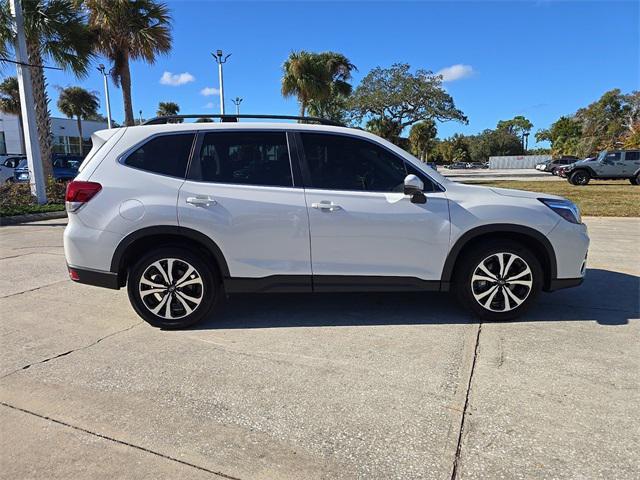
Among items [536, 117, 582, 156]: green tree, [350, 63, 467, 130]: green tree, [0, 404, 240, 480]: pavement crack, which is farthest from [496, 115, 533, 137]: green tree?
[0, 404, 240, 480]: pavement crack

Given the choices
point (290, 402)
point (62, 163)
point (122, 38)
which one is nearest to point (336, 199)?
point (290, 402)

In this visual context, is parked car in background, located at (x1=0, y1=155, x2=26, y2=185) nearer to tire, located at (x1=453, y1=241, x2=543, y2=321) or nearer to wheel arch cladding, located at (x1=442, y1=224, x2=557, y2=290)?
wheel arch cladding, located at (x1=442, y1=224, x2=557, y2=290)

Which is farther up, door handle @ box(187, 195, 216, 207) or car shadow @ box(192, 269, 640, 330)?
door handle @ box(187, 195, 216, 207)

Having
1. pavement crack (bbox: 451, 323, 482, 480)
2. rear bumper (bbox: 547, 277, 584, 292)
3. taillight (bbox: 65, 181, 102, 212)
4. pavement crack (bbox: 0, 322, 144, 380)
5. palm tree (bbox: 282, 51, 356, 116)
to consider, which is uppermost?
palm tree (bbox: 282, 51, 356, 116)

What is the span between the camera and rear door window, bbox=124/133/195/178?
4051 mm

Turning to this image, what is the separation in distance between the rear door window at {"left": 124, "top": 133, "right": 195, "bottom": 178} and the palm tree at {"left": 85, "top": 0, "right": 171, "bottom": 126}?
15.7 m

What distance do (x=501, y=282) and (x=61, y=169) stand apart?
20170mm

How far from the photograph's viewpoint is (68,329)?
420 cm

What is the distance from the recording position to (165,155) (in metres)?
4.09

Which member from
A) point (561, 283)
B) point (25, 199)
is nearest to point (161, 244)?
point (561, 283)

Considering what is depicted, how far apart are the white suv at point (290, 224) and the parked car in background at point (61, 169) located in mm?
16550

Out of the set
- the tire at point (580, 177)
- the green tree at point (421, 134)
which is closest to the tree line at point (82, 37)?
the tire at point (580, 177)

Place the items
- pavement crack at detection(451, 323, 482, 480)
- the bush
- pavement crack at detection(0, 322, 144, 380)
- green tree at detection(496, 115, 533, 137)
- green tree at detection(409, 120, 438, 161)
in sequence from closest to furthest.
A: 1. pavement crack at detection(451, 323, 482, 480)
2. pavement crack at detection(0, 322, 144, 380)
3. the bush
4. green tree at detection(409, 120, 438, 161)
5. green tree at detection(496, 115, 533, 137)

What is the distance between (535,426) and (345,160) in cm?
256
